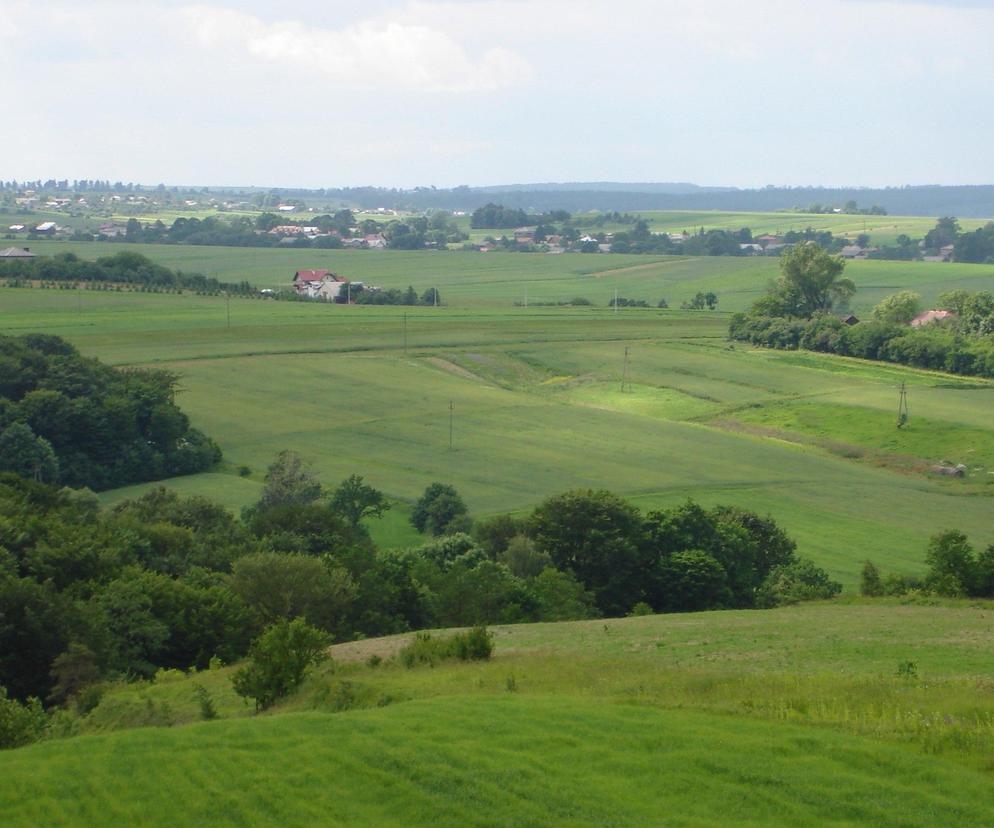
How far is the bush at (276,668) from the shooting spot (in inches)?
772

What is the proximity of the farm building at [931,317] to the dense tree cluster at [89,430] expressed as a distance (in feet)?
231

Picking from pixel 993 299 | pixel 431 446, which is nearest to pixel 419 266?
pixel 993 299

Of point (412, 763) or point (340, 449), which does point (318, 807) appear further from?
point (340, 449)

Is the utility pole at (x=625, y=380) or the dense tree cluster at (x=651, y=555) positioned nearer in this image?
the dense tree cluster at (x=651, y=555)

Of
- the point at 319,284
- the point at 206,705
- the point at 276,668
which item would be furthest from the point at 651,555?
the point at 319,284

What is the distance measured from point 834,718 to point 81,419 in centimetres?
4801

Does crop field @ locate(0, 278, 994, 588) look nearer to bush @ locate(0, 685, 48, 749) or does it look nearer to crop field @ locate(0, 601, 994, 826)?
crop field @ locate(0, 601, 994, 826)

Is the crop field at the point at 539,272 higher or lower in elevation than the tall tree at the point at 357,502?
higher

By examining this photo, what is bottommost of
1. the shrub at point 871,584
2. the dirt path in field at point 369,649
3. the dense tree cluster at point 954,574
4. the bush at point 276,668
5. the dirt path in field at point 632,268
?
the shrub at point 871,584

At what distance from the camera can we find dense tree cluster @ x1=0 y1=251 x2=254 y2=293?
110438mm

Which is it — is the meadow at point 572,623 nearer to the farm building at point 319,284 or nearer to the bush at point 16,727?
the bush at point 16,727

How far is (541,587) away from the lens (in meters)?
37.3

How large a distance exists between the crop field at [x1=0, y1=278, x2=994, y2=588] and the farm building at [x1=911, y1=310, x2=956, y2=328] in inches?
856

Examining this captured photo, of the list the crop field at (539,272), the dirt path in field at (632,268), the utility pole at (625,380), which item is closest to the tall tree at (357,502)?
the utility pole at (625,380)
